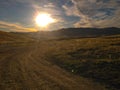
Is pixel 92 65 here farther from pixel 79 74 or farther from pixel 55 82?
pixel 55 82

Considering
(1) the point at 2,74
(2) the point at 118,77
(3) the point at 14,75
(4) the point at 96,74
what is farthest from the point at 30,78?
(2) the point at 118,77

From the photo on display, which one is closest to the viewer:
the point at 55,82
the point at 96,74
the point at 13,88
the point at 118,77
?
the point at 13,88

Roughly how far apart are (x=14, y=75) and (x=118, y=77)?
8.99 metres

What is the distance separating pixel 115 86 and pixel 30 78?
6.90m

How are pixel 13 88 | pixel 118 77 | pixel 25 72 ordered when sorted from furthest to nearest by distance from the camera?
pixel 25 72 → pixel 118 77 → pixel 13 88

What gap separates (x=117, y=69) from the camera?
63.6ft

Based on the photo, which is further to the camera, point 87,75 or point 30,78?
point 87,75

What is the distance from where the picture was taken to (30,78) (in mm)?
17328

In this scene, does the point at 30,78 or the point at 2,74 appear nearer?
the point at 30,78

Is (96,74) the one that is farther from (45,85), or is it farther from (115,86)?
(45,85)

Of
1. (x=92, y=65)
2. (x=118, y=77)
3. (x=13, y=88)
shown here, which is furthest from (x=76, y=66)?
(x=13, y=88)

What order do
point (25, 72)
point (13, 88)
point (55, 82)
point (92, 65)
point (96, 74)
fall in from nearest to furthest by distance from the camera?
point (13, 88), point (55, 82), point (96, 74), point (25, 72), point (92, 65)

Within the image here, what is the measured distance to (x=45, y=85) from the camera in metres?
15.1

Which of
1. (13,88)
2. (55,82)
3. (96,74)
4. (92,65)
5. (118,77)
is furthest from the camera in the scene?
(92,65)
